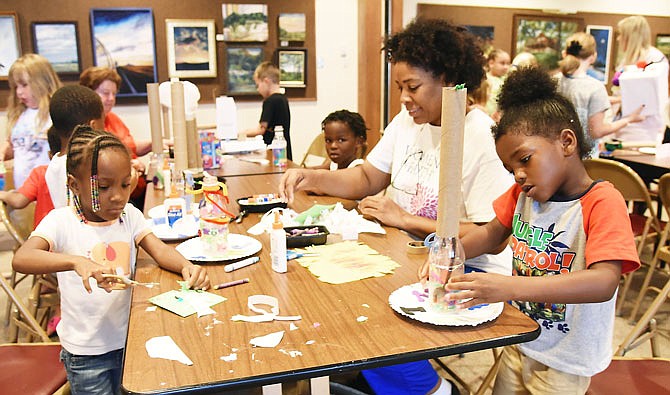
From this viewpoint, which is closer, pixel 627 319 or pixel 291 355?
pixel 291 355

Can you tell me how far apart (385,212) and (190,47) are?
4561 millimetres

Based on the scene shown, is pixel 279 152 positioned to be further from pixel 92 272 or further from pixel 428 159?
pixel 92 272

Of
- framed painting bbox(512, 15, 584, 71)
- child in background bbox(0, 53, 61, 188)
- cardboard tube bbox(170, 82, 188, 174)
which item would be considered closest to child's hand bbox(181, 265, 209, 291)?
cardboard tube bbox(170, 82, 188, 174)

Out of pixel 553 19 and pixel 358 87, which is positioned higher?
pixel 553 19

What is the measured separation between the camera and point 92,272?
127 cm

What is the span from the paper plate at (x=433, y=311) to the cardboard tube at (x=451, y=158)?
0.57ft

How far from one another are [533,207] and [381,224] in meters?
0.56

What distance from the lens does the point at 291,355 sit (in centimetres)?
103

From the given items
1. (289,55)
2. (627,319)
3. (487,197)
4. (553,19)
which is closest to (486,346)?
(487,197)

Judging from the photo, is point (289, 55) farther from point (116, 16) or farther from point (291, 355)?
point (291, 355)

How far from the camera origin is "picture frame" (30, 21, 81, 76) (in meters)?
5.40

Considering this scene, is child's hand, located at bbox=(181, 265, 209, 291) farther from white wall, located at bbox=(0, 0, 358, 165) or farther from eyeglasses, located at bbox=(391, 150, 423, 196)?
white wall, located at bbox=(0, 0, 358, 165)

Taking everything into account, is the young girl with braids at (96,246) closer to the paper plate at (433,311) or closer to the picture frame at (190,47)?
the paper plate at (433,311)

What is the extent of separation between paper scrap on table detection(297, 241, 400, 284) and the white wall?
4.68 meters
